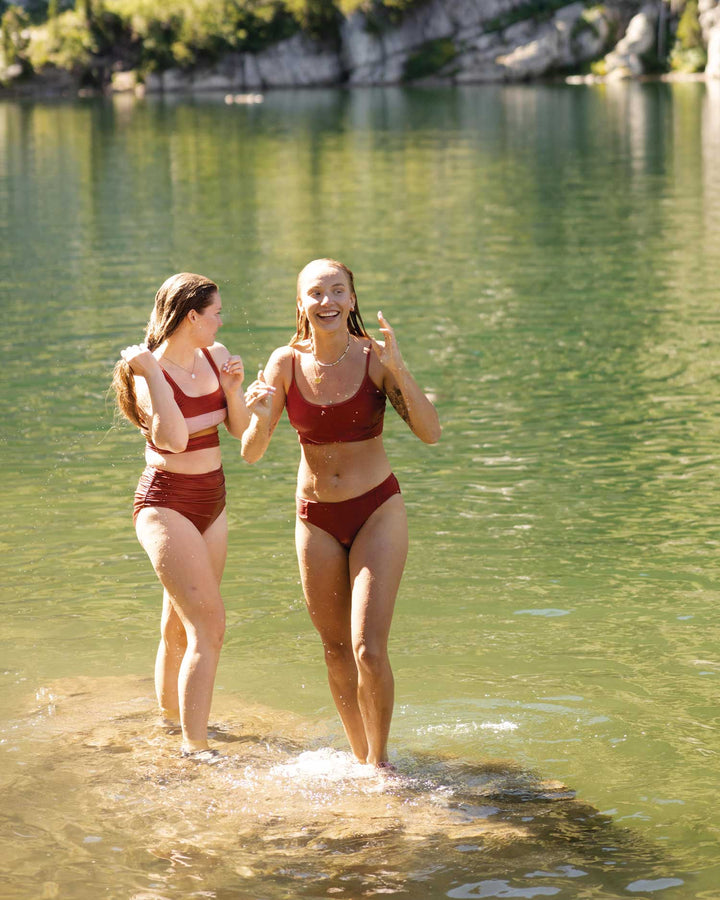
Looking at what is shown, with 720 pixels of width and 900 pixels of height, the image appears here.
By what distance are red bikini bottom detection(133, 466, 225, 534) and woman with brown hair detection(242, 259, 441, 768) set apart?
41cm

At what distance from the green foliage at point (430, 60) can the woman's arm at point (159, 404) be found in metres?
103

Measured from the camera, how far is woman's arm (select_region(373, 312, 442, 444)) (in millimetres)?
5883

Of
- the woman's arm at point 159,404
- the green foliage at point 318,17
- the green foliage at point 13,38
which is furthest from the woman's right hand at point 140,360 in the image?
the green foliage at point 13,38

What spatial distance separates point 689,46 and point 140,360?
90661 mm

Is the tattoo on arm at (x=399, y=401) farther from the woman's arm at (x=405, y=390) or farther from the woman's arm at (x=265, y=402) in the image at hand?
the woman's arm at (x=265, y=402)

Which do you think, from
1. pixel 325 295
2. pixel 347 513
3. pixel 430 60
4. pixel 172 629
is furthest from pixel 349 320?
pixel 430 60

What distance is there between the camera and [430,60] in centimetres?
10594

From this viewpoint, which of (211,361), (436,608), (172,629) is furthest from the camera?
(436,608)

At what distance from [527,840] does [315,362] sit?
2495 millimetres

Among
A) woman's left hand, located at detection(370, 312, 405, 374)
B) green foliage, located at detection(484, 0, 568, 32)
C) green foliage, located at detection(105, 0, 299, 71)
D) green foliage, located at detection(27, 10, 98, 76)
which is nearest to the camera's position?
woman's left hand, located at detection(370, 312, 405, 374)

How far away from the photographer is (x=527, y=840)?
19.5 feet

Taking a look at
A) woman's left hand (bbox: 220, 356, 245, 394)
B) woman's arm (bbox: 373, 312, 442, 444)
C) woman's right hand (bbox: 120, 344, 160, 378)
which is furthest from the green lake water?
woman's right hand (bbox: 120, 344, 160, 378)

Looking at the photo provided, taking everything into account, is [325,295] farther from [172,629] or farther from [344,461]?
[172,629]

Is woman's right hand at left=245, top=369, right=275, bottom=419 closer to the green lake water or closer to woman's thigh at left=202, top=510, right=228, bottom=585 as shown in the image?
woman's thigh at left=202, top=510, right=228, bottom=585
